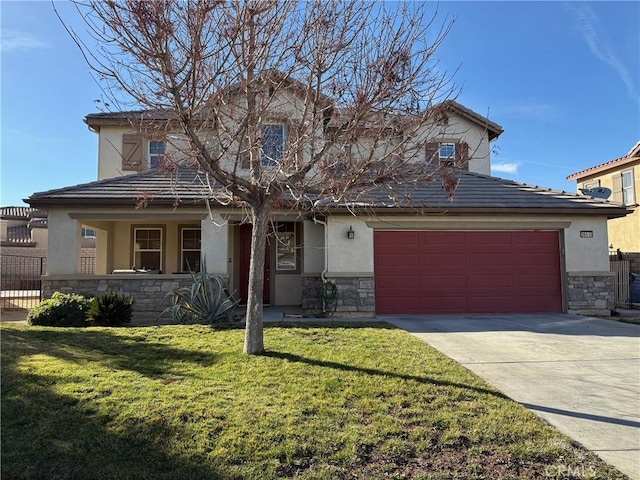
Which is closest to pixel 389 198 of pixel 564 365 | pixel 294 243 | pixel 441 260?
pixel 441 260

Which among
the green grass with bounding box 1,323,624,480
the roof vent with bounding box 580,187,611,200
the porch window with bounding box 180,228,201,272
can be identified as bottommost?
the green grass with bounding box 1,323,624,480

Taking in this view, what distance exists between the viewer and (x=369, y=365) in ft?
20.1

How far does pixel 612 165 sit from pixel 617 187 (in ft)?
3.53

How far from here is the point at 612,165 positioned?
19766 mm

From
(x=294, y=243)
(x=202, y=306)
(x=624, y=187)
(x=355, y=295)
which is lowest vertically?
(x=202, y=306)

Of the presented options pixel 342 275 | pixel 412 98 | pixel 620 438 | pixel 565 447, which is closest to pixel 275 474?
pixel 565 447

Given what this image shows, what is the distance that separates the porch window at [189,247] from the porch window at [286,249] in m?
2.89

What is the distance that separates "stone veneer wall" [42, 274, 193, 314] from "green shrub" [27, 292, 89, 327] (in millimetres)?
1608

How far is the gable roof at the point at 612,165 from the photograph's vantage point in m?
18.4

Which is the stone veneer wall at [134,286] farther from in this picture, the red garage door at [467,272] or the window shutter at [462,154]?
the window shutter at [462,154]

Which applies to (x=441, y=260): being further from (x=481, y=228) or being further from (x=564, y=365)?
(x=564, y=365)

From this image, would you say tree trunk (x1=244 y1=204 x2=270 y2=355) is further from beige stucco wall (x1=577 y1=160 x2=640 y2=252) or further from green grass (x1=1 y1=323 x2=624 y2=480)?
beige stucco wall (x1=577 y1=160 x2=640 y2=252)

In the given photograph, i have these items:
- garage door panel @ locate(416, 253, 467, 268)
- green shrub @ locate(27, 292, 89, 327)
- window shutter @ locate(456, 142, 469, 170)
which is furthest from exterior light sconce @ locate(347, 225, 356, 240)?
green shrub @ locate(27, 292, 89, 327)

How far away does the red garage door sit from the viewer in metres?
11.8
